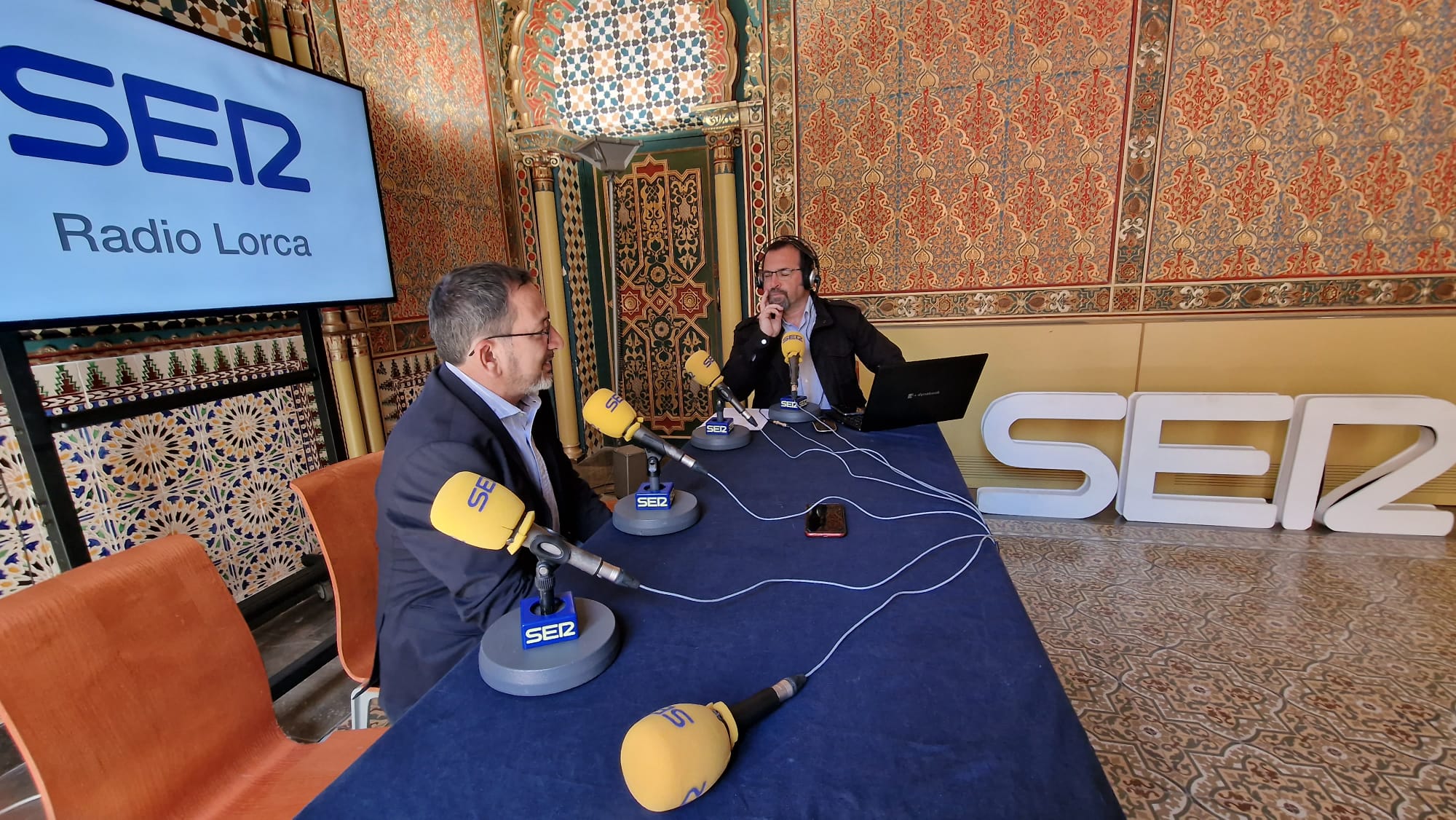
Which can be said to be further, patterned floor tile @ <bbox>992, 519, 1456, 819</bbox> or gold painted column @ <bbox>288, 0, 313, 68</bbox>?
gold painted column @ <bbox>288, 0, 313, 68</bbox>

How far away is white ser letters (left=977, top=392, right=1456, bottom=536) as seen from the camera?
2.97 meters

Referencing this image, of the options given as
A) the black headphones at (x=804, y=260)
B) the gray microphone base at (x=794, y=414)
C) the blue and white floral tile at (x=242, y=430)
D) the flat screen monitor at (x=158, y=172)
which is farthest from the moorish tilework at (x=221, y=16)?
the gray microphone base at (x=794, y=414)

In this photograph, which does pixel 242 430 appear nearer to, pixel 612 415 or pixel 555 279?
pixel 612 415

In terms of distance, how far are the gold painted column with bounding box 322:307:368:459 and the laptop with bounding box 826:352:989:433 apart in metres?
2.44

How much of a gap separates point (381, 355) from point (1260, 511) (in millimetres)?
Result: 4828

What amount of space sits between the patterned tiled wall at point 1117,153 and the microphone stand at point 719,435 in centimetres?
217

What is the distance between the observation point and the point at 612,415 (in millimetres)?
1439

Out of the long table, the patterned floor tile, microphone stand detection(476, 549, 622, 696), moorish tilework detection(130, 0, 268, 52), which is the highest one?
moorish tilework detection(130, 0, 268, 52)

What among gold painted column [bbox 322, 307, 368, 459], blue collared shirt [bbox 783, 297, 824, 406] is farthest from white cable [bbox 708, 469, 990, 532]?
gold painted column [bbox 322, 307, 368, 459]

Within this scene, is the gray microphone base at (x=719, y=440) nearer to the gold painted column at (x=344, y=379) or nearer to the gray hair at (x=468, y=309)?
the gray hair at (x=468, y=309)

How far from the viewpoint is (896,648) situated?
0.91 meters

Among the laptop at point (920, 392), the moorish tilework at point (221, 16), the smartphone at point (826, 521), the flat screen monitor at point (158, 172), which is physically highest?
the moorish tilework at point (221, 16)

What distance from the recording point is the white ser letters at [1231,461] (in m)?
2.97

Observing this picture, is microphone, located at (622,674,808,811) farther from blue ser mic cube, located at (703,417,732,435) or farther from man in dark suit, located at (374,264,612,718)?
blue ser mic cube, located at (703,417,732,435)
